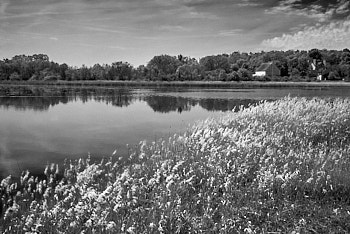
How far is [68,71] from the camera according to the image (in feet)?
252

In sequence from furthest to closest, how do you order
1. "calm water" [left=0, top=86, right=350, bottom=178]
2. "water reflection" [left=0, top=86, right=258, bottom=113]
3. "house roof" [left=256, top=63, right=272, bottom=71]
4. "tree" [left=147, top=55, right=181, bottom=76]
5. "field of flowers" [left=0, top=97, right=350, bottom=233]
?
"house roof" [left=256, top=63, right=272, bottom=71] < "tree" [left=147, top=55, right=181, bottom=76] < "water reflection" [left=0, top=86, right=258, bottom=113] < "calm water" [left=0, top=86, right=350, bottom=178] < "field of flowers" [left=0, top=97, right=350, bottom=233]

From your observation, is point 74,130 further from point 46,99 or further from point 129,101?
point 46,99

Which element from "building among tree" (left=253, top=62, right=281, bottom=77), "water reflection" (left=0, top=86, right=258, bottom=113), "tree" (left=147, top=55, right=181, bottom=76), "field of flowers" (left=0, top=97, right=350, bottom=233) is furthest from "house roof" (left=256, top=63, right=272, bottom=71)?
"field of flowers" (left=0, top=97, right=350, bottom=233)

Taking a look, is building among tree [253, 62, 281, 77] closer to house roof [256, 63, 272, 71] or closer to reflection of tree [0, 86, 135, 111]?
house roof [256, 63, 272, 71]

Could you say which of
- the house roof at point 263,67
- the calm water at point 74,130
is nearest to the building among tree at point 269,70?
the house roof at point 263,67

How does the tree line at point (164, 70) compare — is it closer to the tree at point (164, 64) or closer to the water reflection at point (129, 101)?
the tree at point (164, 64)

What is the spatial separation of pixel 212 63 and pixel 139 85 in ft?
83.8

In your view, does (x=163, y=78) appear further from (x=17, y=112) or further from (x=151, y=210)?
(x=151, y=210)

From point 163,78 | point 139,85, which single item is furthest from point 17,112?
point 163,78

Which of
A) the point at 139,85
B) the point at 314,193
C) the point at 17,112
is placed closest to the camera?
the point at 314,193

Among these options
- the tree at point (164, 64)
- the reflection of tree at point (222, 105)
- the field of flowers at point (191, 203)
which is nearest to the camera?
the field of flowers at point (191, 203)

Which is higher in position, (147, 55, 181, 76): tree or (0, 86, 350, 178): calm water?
(147, 55, 181, 76): tree

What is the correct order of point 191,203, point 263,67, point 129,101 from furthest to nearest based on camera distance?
point 263,67, point 129,101, point 191,203

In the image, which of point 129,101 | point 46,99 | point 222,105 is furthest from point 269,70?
point 46,99
